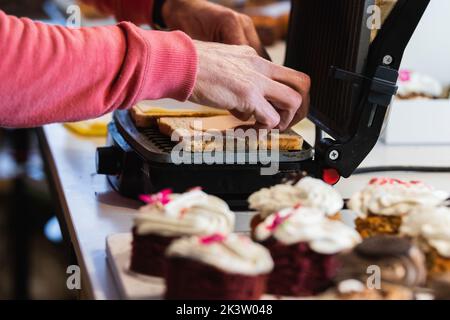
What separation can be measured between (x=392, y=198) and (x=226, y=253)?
333 millimetres

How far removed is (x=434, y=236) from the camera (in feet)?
3.68

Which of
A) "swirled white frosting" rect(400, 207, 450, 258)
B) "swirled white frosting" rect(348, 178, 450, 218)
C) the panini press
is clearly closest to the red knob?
the panini press

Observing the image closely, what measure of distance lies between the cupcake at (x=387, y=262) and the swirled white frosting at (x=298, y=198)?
11 cm

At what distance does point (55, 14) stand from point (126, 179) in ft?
7.88

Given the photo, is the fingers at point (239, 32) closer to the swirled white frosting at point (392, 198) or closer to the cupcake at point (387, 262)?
the swirled white frosting at point (392, 198)

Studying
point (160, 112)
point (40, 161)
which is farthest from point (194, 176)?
point (40, 161)

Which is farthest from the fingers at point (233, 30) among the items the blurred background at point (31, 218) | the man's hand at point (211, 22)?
the blurred background at point (31, 218)

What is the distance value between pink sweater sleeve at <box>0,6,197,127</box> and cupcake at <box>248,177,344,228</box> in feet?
0.84

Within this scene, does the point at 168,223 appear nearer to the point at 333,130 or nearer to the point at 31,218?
the point at 333,130

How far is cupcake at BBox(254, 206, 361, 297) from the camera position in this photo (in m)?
1.08

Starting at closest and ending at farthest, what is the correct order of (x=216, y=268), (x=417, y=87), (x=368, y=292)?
(x=216, y=268)
(x=368, y=292)
(x=417, y=87)

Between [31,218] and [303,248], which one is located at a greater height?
[303,248]

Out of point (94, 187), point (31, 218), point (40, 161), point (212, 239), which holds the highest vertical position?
point (212, 239)
